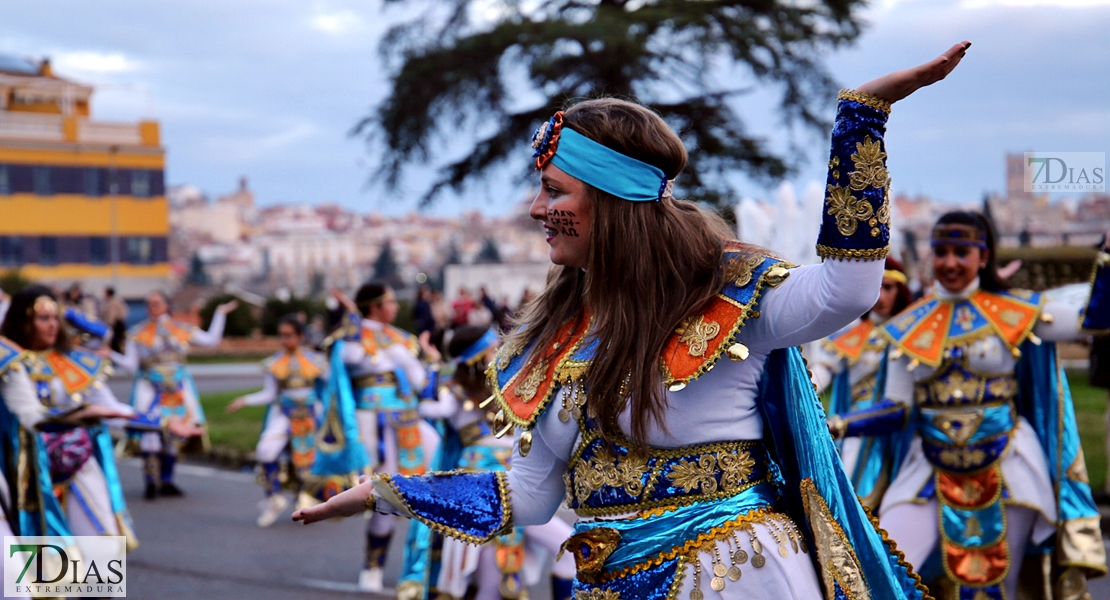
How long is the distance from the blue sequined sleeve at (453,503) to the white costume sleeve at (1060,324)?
10.6 feet

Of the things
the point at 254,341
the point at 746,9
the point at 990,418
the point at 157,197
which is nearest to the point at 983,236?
the point at 990,418

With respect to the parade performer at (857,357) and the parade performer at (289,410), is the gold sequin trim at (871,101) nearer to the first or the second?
the parade performer at (857,357)

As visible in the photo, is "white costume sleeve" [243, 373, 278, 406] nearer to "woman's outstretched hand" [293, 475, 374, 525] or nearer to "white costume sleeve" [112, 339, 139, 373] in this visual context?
"white costume sleeve" [112, 339, 139, 373]

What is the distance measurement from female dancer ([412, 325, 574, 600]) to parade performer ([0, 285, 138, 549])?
1776 mm

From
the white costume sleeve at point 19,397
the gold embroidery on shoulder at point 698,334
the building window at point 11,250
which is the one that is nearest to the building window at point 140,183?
the building window at point 11,250

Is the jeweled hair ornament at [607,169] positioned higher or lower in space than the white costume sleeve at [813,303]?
higher

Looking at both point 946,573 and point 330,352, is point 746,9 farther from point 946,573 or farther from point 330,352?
point 946,573

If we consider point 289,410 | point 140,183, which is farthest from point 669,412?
point 140,183

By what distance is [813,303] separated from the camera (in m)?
2.34

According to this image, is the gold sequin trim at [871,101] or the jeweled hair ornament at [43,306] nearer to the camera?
the gold sequin trim at [871,101]

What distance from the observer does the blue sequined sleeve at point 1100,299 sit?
4625 mm

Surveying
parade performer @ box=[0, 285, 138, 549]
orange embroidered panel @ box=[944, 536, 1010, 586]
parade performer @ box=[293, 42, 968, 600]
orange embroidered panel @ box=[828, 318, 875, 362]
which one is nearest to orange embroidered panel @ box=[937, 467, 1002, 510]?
orange embroidered panel @ box=[944, 536, 1010, 586]

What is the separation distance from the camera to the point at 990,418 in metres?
5.24

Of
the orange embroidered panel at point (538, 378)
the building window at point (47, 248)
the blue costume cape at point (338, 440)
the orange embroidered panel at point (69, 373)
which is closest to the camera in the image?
the orange embroidered panel at point (538, 378)
